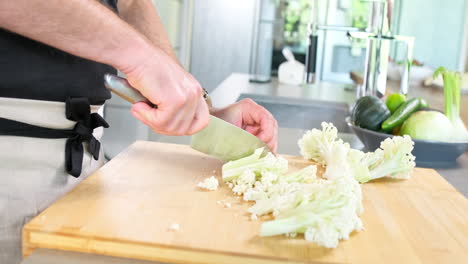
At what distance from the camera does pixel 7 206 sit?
1010mm

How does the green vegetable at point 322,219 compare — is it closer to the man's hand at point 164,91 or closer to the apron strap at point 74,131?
the man's hand at point 164,91

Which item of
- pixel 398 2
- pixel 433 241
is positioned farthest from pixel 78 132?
pixel 398 2

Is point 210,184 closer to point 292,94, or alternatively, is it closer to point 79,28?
point 79,28

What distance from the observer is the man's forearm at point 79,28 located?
89cm

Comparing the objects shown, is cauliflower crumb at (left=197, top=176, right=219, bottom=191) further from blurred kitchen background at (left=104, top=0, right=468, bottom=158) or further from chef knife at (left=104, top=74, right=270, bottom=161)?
blurred kitchen background at (left=104, top=0, right=468, bottom=158)

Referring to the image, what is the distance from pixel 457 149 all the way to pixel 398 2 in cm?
470

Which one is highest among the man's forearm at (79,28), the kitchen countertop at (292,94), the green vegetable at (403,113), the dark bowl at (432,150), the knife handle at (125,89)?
the man's forearm at (79,28)

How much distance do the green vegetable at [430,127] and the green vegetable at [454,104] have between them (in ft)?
0.09

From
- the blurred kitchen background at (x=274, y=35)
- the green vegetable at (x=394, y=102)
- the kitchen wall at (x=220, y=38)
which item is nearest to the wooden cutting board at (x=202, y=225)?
the green vegetable at (x=394, y=102)

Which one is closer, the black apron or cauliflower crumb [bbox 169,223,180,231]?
cauliflower crumb [bbox 169,223,180,231]

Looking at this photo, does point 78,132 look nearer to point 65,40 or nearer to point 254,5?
point 65,40

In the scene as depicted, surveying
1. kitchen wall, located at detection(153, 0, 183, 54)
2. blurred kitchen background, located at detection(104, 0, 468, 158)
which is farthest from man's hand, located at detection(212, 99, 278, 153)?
blurred kitchen background, located at detection(104, 0, 468, 158)

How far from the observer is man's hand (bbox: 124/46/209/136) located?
3.03ft

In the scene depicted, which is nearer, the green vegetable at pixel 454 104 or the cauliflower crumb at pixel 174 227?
the cauliflower crumb at pixel 174 227
